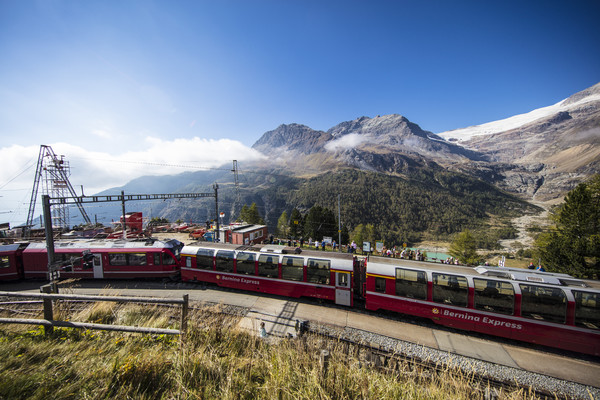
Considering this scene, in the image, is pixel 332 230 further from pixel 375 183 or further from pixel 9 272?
pixel 375 183

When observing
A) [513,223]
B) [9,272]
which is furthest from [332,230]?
[513,223]

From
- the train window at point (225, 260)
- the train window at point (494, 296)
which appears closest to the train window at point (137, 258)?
the train window at point (225, 260)

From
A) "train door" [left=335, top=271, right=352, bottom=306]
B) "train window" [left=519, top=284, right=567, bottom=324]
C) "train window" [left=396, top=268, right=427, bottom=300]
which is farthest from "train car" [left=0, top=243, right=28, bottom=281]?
"train window" [left=519, top=284, right=567, bottom=324]

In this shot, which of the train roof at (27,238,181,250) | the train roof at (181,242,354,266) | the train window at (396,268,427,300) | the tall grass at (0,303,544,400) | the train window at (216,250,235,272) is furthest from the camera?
the train roof at (27,238,181,250)

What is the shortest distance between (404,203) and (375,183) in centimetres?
3254

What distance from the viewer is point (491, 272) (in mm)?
10227

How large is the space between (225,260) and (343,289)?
7711mm

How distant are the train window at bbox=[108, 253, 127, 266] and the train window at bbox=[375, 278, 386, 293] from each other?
55.7 ft

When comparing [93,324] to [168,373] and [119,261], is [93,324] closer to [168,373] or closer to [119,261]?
[168,373]

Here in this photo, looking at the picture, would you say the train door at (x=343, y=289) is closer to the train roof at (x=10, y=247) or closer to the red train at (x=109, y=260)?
the red train at (x=109, y=260)

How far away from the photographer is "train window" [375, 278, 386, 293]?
11516mm

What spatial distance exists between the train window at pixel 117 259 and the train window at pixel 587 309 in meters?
24.5

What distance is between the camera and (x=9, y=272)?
16141mm

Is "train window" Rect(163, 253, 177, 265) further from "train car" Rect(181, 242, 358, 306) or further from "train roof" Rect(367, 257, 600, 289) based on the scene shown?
"train roof" Rect(367, 257, 600, 289)
